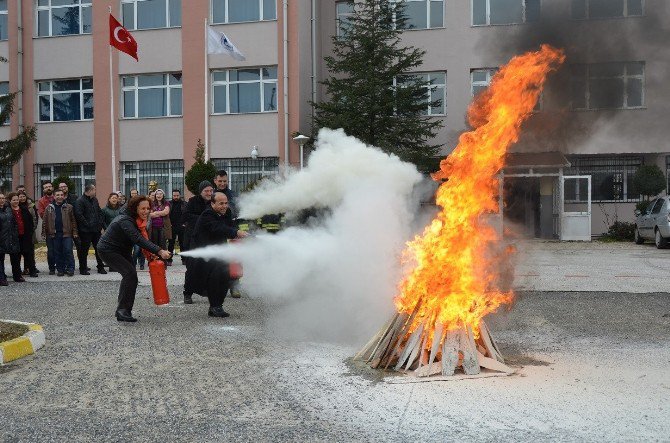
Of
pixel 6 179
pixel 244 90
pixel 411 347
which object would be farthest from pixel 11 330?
pixel 6 179

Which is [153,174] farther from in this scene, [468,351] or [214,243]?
[468,351]

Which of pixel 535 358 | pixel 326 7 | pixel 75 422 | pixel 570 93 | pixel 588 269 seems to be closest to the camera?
pixel 75 422

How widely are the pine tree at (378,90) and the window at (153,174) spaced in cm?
686

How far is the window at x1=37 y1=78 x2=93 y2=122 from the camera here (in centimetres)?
2875

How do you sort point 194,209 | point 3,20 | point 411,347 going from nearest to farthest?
point 411,347 < point 194,209 < point 3,20

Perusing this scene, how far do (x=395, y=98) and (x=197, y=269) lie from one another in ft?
49.3

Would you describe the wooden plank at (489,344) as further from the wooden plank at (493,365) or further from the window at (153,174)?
the window at (153,174)

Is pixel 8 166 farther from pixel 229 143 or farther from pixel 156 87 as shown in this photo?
pixel 229 143

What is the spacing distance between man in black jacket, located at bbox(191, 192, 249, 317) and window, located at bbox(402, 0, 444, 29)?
65.2ft

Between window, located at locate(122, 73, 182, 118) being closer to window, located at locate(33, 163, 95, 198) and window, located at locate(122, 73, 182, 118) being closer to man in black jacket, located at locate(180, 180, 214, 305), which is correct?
window, located at locate(33, 163, 95, 198)

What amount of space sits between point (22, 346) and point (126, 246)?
7.70ft

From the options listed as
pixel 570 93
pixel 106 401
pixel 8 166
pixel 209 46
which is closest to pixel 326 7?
pixel 209 46

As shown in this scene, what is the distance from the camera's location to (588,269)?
49.9ft

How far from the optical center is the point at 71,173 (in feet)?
93.6
